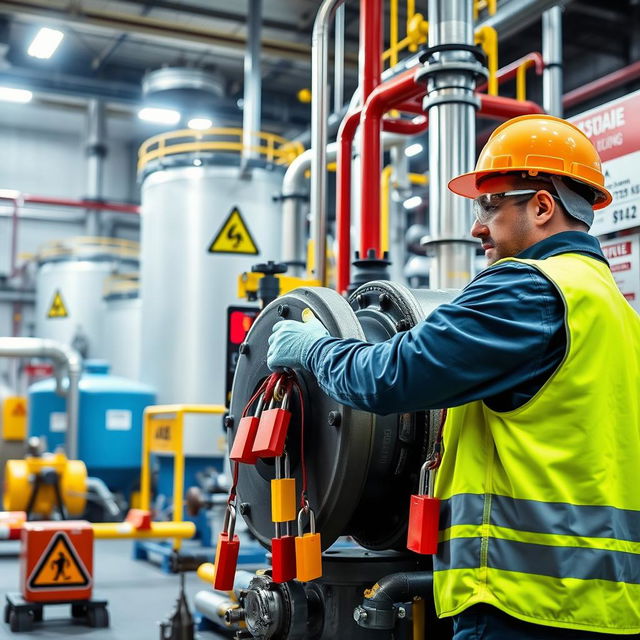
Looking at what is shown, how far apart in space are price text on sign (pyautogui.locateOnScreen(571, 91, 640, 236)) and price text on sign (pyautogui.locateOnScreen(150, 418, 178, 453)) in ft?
14.2

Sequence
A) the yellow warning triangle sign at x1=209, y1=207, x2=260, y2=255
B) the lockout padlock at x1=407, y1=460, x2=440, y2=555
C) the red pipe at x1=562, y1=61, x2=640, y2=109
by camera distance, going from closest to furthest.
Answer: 1. the lockout padlock at x1=407, y1=460, x2=440, y2=555
2. the yellow warning triangle sign at x1=209, y1=207, x2=260, y2=255
3. the red pipe at x1=562, y1=61, x2=640, y2=109

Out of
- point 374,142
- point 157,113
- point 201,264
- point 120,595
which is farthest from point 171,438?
point 157,113

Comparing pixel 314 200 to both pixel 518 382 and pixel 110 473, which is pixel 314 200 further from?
pixel 110 473

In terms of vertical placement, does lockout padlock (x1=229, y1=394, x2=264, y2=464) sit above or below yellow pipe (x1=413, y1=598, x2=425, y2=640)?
above

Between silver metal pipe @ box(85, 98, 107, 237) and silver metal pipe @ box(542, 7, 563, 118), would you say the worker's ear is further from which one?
silver metal pipe @ box(85, 98, 107, 237)

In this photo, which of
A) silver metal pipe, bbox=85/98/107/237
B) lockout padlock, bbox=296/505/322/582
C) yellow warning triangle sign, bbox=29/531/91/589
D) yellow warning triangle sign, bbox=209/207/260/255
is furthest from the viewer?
silver metal pipe, bbox=85/98/107/237

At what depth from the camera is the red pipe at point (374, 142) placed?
3012 millimetres

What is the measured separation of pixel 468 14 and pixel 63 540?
10.7 ft

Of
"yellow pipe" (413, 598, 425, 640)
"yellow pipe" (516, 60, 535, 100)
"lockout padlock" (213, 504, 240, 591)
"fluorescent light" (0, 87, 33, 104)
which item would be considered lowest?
"yellow pipe" (413, 598, 425, 640)

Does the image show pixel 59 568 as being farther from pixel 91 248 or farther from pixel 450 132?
pixel 91 248

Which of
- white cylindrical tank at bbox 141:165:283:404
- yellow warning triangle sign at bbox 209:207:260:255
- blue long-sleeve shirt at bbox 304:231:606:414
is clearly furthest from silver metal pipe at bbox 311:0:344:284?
white cylindrical tank at bbox 141:165:283:404

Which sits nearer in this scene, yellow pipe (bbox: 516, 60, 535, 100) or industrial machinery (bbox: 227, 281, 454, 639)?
industrial machinery (bbox: 227, 281, 454, 639)

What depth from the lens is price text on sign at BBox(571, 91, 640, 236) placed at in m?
2.71

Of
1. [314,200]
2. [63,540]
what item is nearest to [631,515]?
[314,200]
